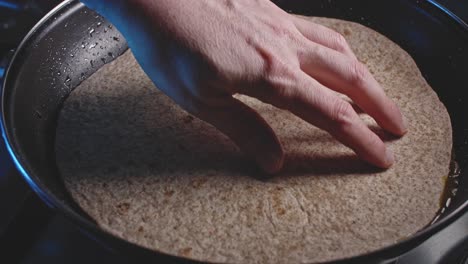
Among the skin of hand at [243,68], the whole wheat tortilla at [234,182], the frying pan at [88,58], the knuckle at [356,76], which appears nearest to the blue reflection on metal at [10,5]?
the frying pan at [88,58]

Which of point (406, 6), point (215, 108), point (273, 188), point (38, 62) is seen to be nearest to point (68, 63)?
point (38, 62)

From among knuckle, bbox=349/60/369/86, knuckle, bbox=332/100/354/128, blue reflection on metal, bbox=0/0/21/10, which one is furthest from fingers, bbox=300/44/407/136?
blue reflection on metal, bbox=0/0/21/10

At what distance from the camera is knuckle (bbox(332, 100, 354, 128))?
1.03m

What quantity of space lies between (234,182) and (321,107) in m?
0.25

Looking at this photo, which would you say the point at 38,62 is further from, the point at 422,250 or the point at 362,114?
the point at 422,250

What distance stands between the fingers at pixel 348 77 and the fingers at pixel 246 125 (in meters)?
0.18

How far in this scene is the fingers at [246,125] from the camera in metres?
1.05

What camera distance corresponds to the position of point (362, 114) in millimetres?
1247

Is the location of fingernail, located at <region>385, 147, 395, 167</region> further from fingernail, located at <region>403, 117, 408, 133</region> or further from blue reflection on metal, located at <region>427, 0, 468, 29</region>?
blue reflection on metal, located at <region>427, 0, 468, 29</region>

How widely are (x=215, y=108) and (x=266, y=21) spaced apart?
9.0 inches

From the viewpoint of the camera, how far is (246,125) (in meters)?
1.05

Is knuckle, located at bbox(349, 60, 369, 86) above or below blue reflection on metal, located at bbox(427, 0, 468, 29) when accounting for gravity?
below

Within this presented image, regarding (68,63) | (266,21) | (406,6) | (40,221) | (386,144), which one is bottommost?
(40,221)

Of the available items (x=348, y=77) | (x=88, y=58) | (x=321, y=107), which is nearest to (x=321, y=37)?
(x=348, y=77)
